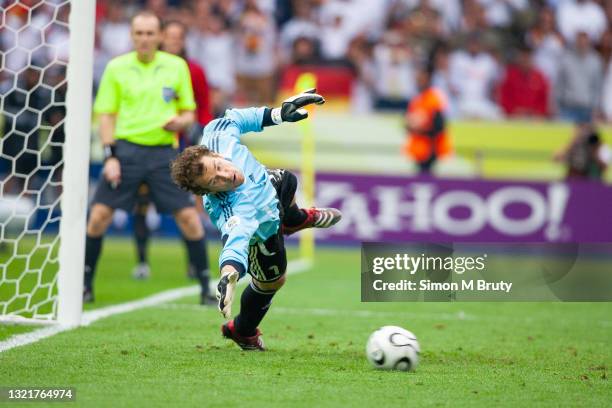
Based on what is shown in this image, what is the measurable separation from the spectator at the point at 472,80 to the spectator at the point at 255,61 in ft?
10.4

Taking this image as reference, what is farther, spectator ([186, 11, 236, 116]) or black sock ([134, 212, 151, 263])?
spectator ([186, 11, 236, 116])

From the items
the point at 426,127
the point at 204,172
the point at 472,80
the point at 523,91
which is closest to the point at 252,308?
the point at 204,172

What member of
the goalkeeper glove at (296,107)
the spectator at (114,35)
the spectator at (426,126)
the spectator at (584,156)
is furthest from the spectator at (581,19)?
the goalkeeper glove at (296,107)

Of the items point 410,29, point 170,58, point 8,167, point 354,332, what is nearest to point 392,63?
point 410,29

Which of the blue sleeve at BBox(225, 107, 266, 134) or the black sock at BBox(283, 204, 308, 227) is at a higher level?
the blue sleeve at BBox(225, 107, 266, 134)

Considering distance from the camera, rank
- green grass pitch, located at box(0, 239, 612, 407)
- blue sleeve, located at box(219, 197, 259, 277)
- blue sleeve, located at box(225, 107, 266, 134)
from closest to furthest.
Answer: green grass pitch, located at box(0, 239, 612, 407) → blue sleeve, located at box(219, 197, 259, 277) → blue sleeve, located at box(225, 107, 266, 134)

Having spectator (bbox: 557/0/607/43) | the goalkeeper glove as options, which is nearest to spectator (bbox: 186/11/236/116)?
spectator (bbox: 557/0/607/43)

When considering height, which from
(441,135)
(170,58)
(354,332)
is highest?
(170,58)

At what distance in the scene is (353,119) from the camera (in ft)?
58.4

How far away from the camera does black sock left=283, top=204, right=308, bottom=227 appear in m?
7.14

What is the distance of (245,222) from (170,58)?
11.3ft

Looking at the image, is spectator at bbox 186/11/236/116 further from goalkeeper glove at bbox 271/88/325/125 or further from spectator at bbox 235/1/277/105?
goalkeeper glove at bbox 271/88/325/125

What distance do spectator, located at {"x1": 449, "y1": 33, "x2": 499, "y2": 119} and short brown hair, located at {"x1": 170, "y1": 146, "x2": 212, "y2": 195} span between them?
12.9m

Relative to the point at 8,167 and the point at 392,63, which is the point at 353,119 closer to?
the point at 392,63
